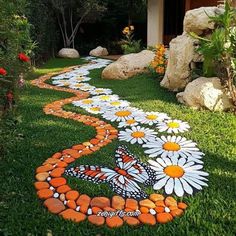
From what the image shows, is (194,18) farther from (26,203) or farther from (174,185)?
(26,203)

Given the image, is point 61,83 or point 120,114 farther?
point 61,83

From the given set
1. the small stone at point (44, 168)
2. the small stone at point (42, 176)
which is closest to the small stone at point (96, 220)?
the small stone at point (42, 176)

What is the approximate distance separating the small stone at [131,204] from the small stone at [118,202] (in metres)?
0.04

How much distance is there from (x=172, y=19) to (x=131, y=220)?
1226 centimetres

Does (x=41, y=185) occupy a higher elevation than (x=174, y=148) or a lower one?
higher

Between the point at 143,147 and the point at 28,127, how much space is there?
67.2 inches

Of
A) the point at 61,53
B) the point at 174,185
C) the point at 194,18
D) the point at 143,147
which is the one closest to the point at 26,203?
the point at 174,185

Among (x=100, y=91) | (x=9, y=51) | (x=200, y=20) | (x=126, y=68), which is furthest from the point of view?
(x=126, y=68)

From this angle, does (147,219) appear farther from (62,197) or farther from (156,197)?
(62,197)

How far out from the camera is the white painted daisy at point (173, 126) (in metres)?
4.51

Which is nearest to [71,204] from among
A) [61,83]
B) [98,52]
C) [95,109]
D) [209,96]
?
[95,109]

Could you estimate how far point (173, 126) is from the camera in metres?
4.66

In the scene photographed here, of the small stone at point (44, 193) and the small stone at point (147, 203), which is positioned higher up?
the small stone at point (44, 193)

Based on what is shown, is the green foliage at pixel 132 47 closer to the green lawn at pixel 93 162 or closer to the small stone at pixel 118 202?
the green lawn at pixel 93 162
